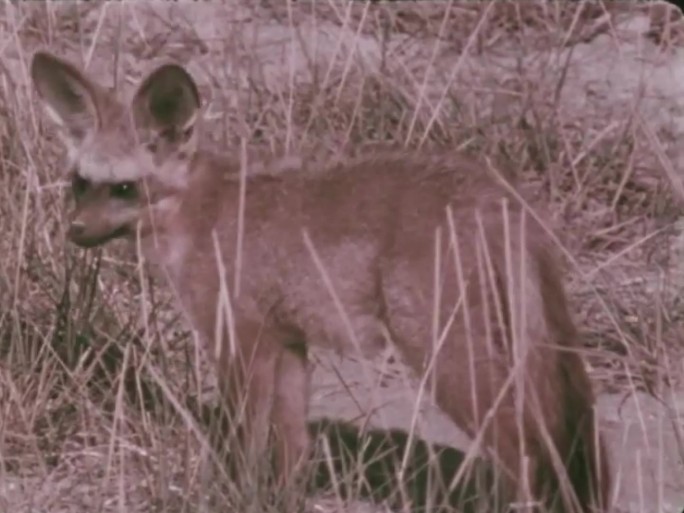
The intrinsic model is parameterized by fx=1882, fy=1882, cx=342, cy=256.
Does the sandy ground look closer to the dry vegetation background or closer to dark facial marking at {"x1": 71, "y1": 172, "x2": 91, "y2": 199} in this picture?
the dry vegetation background

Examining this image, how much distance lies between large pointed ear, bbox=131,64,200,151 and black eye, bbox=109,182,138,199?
0.13 metres

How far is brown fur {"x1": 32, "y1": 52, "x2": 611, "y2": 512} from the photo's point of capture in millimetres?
4469

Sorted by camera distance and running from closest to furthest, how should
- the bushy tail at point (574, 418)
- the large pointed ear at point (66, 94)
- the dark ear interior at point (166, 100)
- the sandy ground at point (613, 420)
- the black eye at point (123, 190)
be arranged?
the bushy tail at point (574, 418), the sandy ground at point (613, 420), the dark ear interior at point (166, 100), the black eye at point (123, 190), the large pointed ear at point (66, 94)

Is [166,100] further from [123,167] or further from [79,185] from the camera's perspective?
[79,185]

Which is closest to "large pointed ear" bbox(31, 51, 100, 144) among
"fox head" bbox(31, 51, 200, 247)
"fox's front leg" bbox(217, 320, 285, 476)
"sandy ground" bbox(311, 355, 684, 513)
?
"fox head" bbox(31, 51, 200, 247)

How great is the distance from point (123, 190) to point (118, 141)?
0.14m

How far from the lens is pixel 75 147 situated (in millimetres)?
5156

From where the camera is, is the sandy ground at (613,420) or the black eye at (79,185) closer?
the sandy ground at (613,420)

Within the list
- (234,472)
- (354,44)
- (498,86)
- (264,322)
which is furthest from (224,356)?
(498,86)

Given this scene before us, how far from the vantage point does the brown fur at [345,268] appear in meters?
4.47

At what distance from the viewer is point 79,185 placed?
16.6 feet

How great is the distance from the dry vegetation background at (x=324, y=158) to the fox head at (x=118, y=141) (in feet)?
0.91

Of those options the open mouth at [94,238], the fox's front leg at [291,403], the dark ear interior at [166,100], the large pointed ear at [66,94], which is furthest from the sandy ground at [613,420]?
the large pointed ear at [66,94]

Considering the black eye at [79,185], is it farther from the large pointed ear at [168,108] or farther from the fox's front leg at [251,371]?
the fox's front leg at [251,371]
